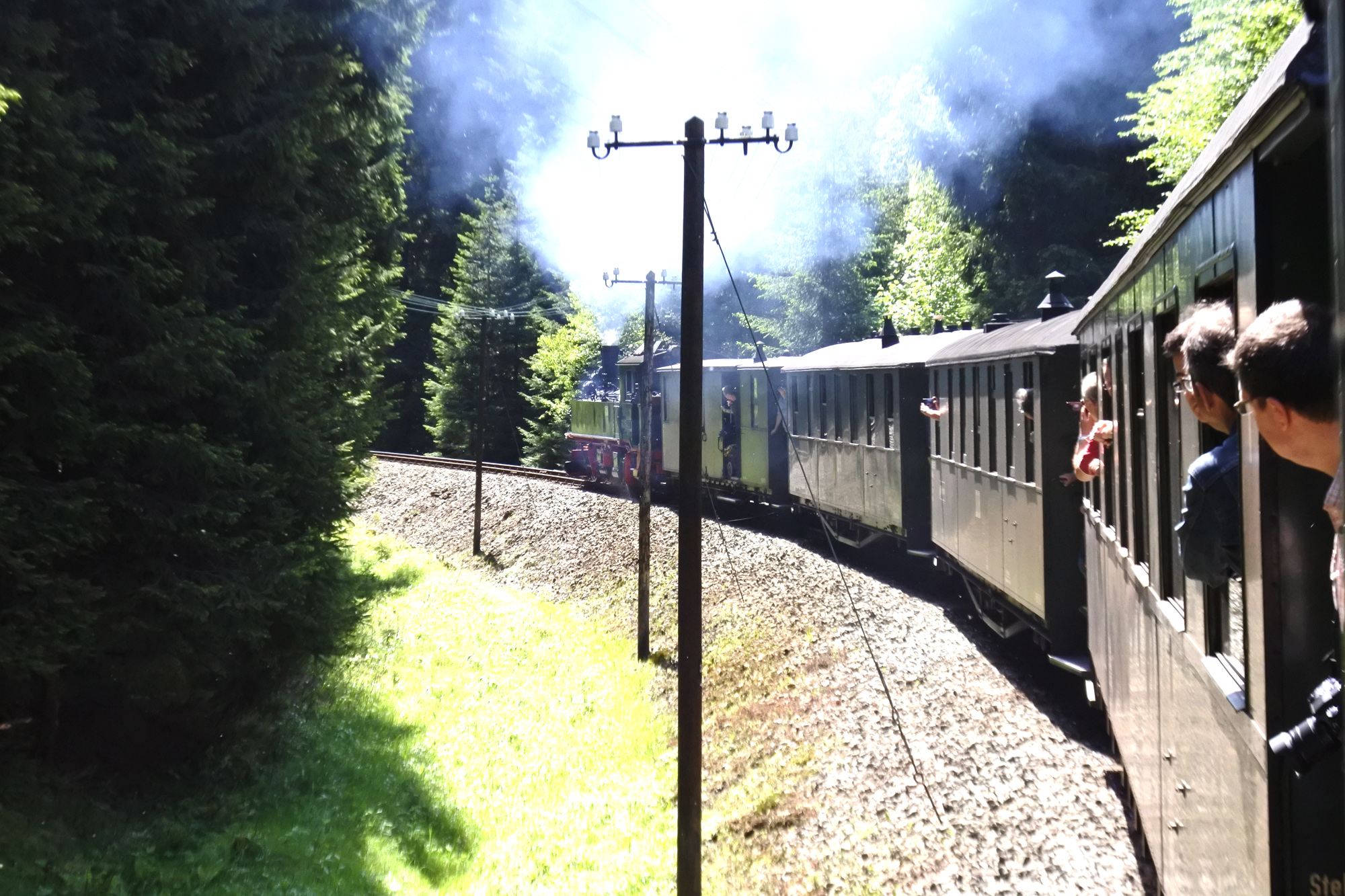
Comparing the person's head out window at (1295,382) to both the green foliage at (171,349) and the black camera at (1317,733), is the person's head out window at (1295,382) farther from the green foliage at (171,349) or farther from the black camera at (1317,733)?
the green foliage at (171,349)

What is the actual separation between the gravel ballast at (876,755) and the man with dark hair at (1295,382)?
4.28m

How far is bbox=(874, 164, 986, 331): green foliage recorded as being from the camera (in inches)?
1108

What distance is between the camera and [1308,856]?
2088mm

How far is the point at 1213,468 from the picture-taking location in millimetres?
2410

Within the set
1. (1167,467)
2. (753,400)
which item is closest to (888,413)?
(753,400)

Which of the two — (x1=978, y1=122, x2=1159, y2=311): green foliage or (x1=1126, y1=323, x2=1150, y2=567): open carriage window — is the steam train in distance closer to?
(x1=1126, y1=323, x2=1150, y2=567): open carriage window

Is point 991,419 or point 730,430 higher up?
point 730,430

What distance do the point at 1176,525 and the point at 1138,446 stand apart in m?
0.98

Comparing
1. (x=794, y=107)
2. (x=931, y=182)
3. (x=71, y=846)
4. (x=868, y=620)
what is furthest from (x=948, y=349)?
(x=794, y=107)

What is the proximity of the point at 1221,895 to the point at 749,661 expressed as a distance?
29.9 feet

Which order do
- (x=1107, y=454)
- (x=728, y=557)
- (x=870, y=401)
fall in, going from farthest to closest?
(x=728, y=557) < (x=870, y=401) < (x=1107, y=454)

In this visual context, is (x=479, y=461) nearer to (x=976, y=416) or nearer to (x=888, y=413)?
(x=888, y=413)

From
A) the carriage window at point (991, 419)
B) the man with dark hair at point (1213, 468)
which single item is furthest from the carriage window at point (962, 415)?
the man with dark hair at point (1213, 468)

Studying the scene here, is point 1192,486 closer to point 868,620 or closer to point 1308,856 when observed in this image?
point 1308,856
